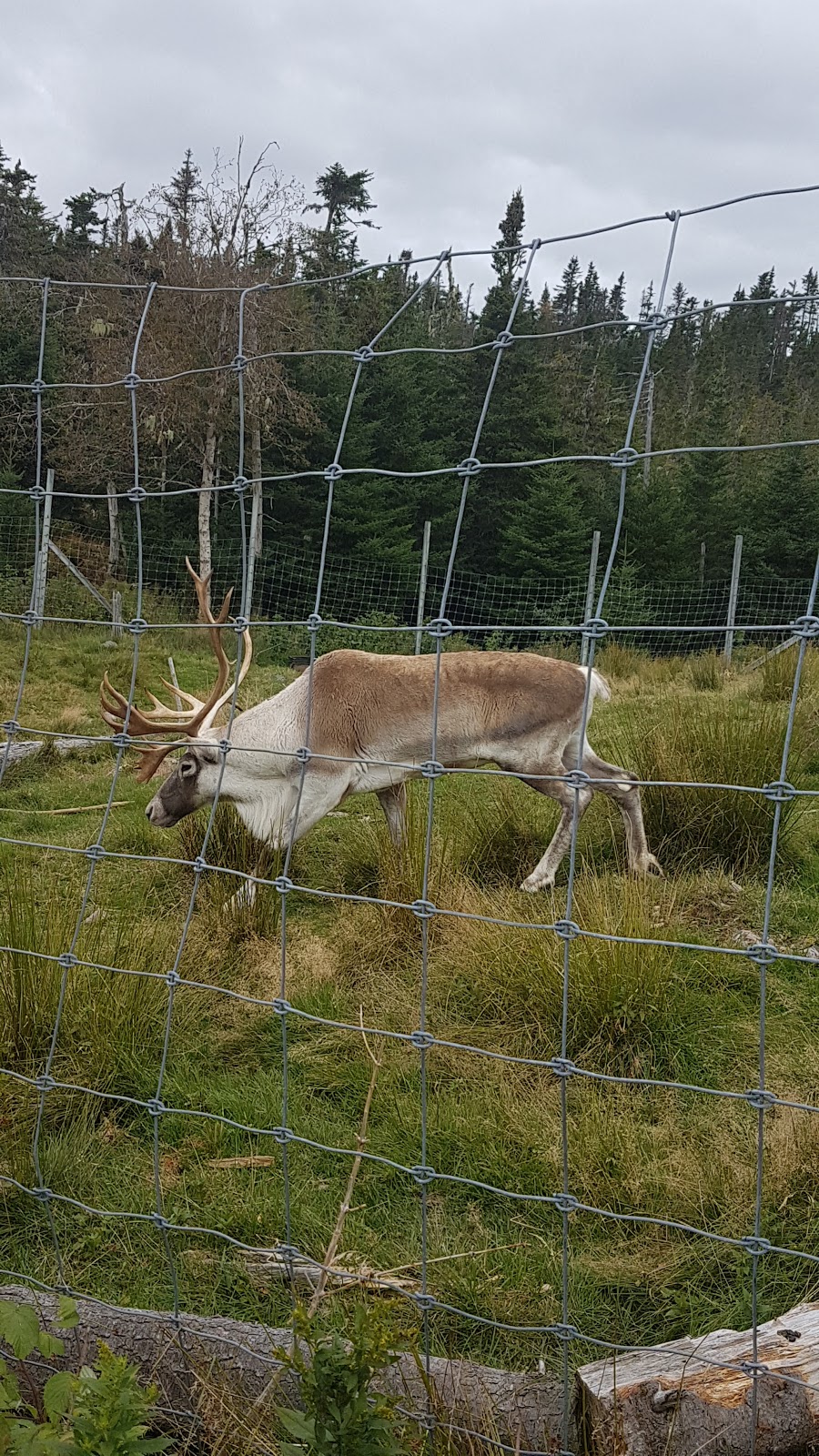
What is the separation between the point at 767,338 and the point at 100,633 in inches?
1846

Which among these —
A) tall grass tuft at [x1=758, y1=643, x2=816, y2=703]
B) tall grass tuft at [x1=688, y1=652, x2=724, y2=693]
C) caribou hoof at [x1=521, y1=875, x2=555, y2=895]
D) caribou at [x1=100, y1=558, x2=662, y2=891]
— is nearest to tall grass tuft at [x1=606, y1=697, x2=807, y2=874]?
caribou at [x1=100, y1=558, x2=662, y2=891]

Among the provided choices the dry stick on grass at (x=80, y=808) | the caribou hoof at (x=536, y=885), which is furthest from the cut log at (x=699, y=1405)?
the dry stick on grass at (x=80, y=808)

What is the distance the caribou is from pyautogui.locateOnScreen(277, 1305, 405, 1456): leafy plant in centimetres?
365

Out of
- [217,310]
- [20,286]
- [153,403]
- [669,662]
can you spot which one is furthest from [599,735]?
[20,286]

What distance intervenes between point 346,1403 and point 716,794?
157 inches

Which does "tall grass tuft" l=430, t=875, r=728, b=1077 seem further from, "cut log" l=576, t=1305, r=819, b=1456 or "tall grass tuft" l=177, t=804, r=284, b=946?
"cut log" l=576, t=1305, r=819, b=1456

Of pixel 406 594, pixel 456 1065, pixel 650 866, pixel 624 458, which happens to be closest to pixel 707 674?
pixel 650 866

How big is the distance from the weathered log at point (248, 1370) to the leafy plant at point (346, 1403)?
9.2 inches

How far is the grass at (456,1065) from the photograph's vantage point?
2.50 m

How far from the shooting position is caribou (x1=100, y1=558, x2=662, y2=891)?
5.38 m

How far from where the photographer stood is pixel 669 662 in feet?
38.5

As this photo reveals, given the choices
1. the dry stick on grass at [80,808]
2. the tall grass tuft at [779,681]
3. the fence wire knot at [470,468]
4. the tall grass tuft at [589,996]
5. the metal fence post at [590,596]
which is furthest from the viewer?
the tall grass tuft at [779,681]

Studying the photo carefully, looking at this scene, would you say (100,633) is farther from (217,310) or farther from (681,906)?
(681,906)

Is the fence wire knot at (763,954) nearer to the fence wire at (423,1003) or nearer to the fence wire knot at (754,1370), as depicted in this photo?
the fence wire at (423,1003)
